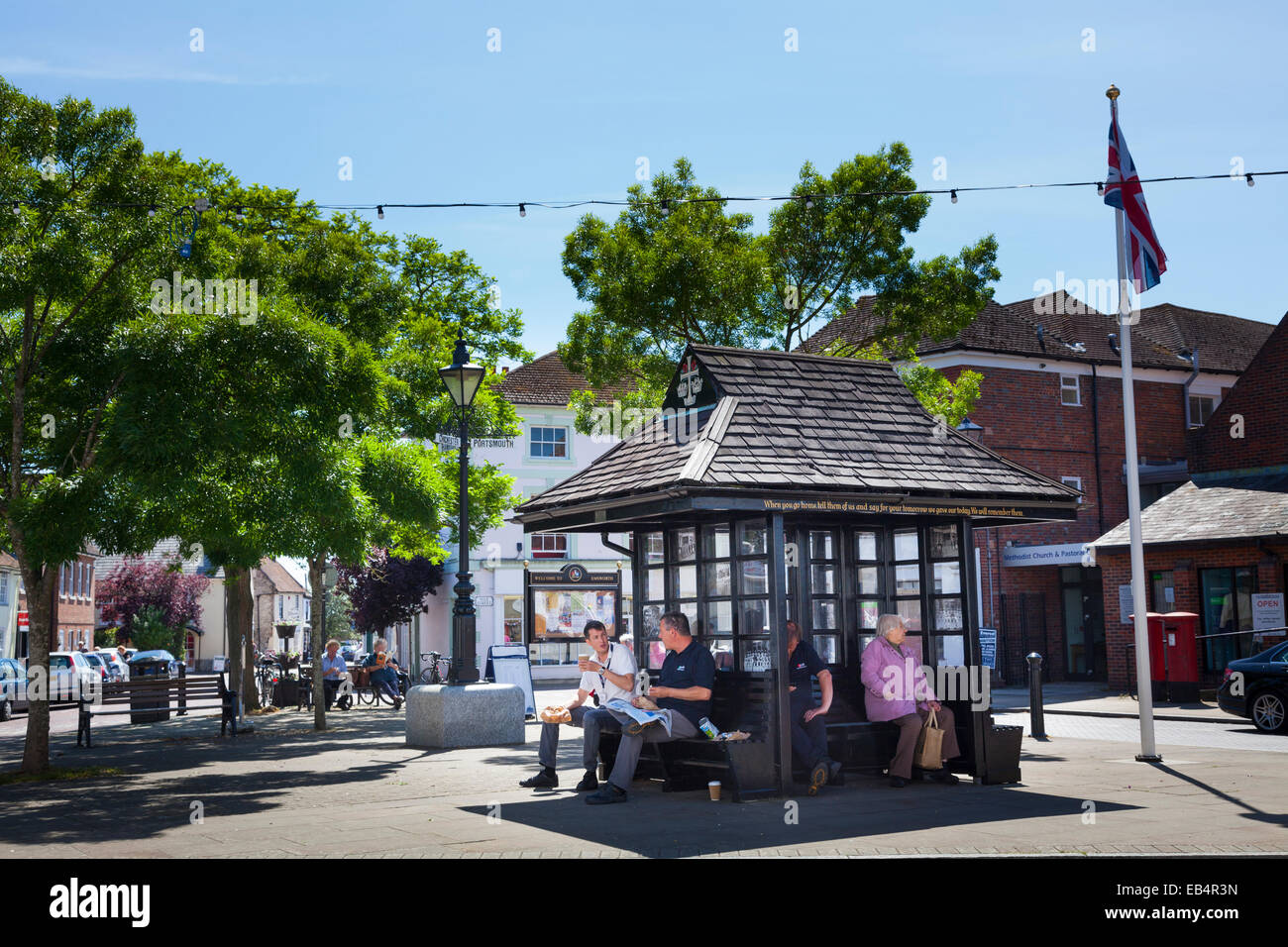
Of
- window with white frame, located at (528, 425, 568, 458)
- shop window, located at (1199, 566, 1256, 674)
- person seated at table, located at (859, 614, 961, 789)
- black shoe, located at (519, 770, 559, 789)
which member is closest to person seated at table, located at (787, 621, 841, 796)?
person seated at table, located at (859, 614, 961, 789)

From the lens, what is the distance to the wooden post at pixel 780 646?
11.3m

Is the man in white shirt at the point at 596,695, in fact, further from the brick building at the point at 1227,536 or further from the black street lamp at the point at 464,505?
the brick building at the point at 1227,536

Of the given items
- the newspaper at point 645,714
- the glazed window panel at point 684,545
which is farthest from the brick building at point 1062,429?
the newspaper at point 645,714

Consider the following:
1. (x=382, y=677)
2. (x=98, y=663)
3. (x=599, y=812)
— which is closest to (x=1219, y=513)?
(x=382, y=677)

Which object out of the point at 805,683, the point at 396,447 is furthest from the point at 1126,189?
the point at 396,447

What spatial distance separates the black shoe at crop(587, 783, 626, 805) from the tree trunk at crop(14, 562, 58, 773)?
7007 mm

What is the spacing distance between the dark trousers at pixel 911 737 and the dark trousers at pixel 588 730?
258 cm

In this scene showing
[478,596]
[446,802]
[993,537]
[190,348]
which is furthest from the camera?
[478,596]

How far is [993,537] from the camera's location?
35156 mm

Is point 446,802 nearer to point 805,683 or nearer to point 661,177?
point 805,683

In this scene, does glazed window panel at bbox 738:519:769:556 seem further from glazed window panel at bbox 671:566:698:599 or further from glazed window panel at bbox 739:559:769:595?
glazed window panel at bbox 671:566:698:599

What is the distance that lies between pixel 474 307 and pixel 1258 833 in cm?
2627

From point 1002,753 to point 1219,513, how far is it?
18083 millimetres

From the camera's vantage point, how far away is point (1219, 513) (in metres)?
27.8
